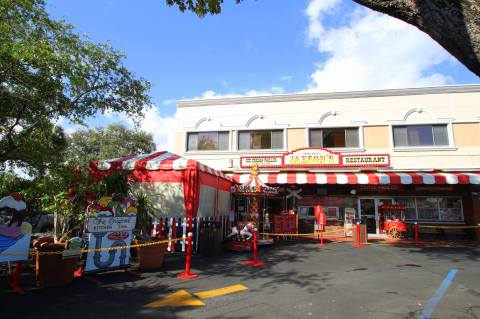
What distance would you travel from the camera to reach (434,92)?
655 inches

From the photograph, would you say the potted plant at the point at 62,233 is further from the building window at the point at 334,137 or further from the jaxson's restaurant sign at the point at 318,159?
the building window at the point at 334,137

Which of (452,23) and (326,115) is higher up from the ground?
(326,115)

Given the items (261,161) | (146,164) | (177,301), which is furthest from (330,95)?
(177,301)

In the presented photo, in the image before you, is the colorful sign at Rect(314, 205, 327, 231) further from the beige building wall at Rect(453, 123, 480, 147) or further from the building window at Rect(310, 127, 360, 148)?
the beige building wall at Rect(453, 123, 480, 147)

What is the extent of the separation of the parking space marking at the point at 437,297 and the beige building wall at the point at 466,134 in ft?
34.1

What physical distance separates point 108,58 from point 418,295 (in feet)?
33.5

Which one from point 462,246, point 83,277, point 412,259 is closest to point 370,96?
point 462,246

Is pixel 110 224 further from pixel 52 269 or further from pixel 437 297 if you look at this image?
pixel 437 297

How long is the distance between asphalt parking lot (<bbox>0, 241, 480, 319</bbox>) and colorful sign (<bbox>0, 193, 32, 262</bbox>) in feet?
2.38

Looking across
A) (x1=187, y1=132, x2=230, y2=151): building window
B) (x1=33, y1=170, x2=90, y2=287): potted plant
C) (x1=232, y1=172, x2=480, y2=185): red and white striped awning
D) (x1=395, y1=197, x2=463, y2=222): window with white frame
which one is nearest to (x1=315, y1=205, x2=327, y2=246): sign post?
(x1=232, y1=172, x2=480, y2=185): red and white striped awning

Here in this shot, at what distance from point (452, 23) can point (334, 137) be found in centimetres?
1486

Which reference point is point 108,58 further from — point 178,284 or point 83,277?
point 178,284

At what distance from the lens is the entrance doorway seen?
16.2 m

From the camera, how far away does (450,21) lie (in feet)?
9.21
